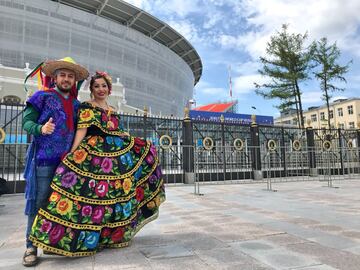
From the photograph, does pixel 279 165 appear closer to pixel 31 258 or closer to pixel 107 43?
pixel 31 258

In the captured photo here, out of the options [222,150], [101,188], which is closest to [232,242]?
[101,188]

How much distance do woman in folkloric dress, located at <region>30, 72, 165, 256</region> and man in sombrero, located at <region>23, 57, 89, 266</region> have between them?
0.39 ft

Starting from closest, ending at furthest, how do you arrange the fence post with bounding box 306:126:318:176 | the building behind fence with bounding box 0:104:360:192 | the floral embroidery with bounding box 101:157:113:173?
the floral embroidery with bounding box 101:157:113:173 → the building behind fence with bounding box 0:104:360:192 → the fence post with bounding box 306:126:318:176

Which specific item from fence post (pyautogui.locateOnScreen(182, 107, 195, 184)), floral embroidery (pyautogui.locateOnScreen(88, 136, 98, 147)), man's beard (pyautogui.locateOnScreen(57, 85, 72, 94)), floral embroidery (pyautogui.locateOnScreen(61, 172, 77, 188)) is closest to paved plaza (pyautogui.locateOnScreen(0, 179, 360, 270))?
floral embroidery (pyautogui.locateOnScreen(61, 172, 77, 188))

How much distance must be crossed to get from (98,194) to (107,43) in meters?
41.8

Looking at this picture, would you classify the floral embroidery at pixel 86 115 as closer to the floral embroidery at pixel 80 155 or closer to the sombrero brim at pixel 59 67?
the floral embroidery at pixel 80 155

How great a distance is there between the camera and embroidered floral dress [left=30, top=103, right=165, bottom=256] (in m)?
2.49

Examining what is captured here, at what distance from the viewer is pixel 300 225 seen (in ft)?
12.6

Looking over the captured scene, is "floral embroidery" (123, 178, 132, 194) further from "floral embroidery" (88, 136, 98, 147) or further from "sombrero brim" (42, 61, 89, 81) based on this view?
"sombrero brim" (42, 61, 89, 81)

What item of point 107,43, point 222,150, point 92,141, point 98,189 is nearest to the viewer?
point 98,189

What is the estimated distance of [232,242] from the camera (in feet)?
10.00

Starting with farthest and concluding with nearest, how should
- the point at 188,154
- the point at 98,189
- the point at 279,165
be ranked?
the point at 279,165 < the point at 188,154 < the point at 98,189

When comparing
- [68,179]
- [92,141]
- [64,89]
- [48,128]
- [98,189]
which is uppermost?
[64,89]

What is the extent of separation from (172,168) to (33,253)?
29.6 feet
